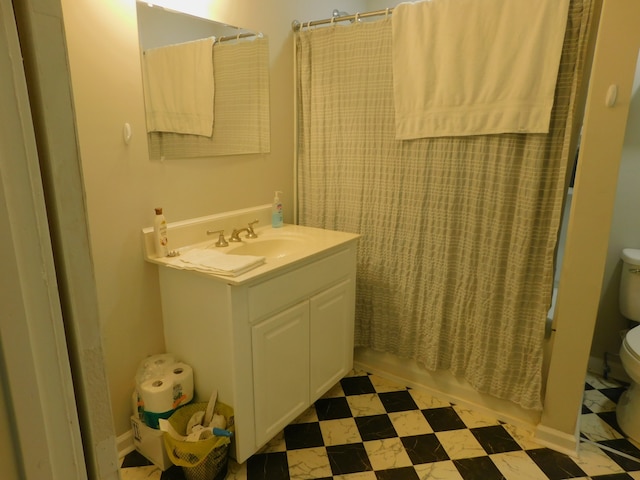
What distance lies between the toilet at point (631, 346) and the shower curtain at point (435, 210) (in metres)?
0.41

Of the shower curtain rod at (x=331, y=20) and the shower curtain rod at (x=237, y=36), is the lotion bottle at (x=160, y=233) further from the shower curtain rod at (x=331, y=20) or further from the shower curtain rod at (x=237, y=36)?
the shower curtain rod at (x=331, y=20)

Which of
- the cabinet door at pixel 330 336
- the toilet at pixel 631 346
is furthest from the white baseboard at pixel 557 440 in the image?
the cabinet door at pixel 330 336

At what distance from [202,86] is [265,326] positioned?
1.08 metres

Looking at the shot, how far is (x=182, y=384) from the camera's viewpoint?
1.62 m

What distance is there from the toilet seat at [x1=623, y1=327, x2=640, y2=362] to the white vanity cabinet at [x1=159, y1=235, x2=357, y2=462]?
1.30 metres

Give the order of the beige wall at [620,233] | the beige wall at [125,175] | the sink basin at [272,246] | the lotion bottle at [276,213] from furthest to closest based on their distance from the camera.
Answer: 1. the lotion bottle at [276,213]
2. the beige wall at [620,233]
3. the sink basin at [272,246]
4. the beige wall at [125,175]

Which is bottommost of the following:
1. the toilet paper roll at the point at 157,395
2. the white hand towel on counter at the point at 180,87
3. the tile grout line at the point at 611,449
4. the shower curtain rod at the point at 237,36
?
the tile grout line at the point at 611,449

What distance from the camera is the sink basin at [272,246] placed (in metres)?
1.91

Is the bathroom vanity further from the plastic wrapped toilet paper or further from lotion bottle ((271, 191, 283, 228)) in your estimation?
lotion bottle ((271, 191, 283, 228))

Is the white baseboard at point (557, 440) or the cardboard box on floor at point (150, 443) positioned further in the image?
the white baseboard at point (557, 440)

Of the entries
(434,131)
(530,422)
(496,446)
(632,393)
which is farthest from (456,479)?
(434,131)

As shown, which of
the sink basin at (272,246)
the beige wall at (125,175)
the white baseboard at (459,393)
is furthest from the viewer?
the sink basin at (272,246)

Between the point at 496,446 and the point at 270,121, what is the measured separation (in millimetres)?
1917

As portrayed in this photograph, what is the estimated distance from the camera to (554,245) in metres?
1.66
